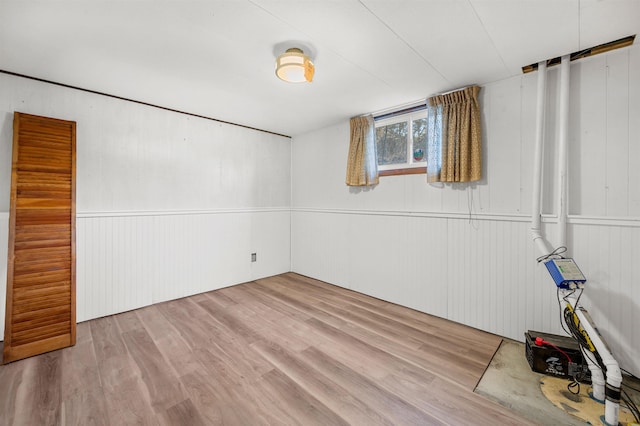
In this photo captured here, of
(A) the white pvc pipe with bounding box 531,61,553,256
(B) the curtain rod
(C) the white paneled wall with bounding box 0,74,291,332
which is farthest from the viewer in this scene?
(B) the curtain rod

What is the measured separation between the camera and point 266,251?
4363 mm

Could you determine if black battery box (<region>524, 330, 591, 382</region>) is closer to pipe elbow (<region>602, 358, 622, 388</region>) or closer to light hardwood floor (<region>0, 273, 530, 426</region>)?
light hardwood floor (<region>0, 273, 530, 426</region>)

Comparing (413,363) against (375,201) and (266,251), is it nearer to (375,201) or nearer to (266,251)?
(375,201)

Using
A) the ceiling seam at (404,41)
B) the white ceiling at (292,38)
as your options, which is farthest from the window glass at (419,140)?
the ceiling seam at (404,41)

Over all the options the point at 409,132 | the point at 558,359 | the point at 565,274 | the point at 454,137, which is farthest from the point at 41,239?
the point at 558,359

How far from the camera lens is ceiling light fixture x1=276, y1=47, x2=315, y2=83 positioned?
76.8 inches

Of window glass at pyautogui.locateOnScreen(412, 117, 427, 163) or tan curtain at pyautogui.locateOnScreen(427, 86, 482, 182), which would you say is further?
window glass at pyautogui.locateOnScreen(412, 117, 427, 163)

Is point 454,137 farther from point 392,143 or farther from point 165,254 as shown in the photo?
point 165,254

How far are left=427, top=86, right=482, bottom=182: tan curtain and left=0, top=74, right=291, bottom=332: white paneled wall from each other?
2576mm

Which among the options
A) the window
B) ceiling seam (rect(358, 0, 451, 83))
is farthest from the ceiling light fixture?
the window

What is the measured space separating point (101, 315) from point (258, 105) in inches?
113

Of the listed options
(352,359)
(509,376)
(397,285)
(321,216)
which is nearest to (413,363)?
(352,359)

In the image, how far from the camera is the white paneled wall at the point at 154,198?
8.86ft

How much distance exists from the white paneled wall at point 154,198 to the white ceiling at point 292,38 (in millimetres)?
332
